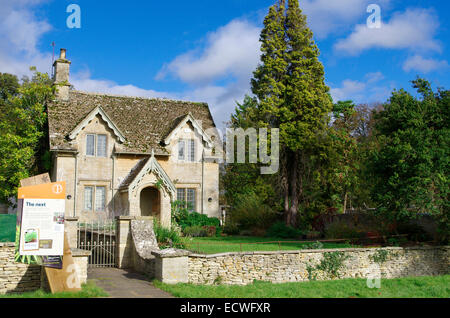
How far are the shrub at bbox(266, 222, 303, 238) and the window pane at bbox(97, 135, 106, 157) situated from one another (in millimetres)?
12865

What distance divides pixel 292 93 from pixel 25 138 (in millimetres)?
19422

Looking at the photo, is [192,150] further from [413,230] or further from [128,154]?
[413,230]

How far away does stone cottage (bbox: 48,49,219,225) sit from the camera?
29016 mm

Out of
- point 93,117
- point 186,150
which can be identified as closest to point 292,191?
point 186,150

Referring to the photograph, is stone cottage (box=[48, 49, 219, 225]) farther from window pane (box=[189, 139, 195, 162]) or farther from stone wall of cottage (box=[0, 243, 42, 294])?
stone wall of cottage (box=[0, 243, 42, 294])

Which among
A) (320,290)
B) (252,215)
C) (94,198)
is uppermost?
(94,198)

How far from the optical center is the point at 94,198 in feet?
97.0

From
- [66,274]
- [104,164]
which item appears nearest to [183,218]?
[104,164]

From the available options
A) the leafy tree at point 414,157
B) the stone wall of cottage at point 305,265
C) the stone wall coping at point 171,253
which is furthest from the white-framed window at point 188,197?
the stone wall coping at point 171,253

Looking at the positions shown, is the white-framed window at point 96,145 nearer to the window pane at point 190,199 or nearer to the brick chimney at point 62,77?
the brick chimney at point 62,77

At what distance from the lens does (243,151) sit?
37.3m

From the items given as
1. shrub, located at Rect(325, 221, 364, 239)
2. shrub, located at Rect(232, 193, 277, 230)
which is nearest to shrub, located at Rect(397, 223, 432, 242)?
shrub, located at Rect(325, 221, 364, 239)

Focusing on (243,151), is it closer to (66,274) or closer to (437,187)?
(437,187)

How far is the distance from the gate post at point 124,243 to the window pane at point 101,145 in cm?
1442
